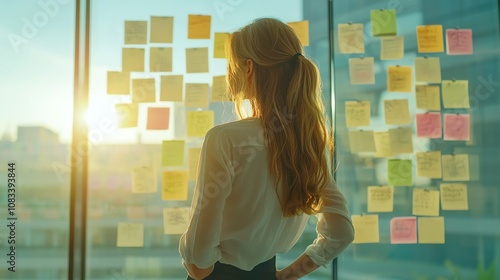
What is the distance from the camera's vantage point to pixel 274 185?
1190mm

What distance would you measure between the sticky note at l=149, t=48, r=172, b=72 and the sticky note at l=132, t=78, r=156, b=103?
6 cm

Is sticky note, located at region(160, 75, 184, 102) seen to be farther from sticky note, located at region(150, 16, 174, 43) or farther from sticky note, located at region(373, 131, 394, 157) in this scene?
sticky note, located at region(373, 131, 394, 157)

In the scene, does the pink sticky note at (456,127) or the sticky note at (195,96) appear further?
the pink sticky note at (456,127)

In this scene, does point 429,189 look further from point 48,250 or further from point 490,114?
point 48,250

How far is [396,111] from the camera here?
240cm

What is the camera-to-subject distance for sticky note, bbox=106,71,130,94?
2266 mm

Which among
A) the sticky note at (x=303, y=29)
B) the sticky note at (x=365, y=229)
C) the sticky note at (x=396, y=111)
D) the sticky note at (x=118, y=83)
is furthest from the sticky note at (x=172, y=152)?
the sticky note at (x=396, y=111)

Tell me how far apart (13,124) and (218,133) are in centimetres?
140

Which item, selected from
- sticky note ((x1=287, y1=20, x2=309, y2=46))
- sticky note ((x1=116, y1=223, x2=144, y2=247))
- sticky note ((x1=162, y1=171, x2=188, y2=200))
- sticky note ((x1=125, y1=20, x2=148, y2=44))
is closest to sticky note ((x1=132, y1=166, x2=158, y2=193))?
sticky note ((x1=162, y1=171, x2=188, y2=200))

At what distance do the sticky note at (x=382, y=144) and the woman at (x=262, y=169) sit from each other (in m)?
1.17

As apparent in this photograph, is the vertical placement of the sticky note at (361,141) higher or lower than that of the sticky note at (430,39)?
lower

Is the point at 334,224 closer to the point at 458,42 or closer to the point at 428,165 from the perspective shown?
the point at 428,165

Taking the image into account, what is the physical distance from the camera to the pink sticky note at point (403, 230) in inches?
94.1

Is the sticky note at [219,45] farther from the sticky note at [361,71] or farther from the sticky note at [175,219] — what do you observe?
the sticky note at [175,219]
